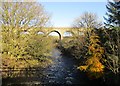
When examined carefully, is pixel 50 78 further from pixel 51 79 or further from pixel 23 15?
pixel 23 15

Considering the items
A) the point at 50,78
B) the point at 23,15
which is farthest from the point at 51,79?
the point at 23,15

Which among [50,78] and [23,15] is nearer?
[50,78]

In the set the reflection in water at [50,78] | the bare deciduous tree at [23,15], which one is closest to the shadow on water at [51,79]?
the reflection in water at [50,78]

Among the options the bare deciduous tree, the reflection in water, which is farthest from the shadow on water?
the bare deciduous tree

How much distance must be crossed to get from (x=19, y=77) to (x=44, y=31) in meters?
6.01

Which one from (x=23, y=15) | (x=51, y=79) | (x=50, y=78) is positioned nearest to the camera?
(x=51, y=79)

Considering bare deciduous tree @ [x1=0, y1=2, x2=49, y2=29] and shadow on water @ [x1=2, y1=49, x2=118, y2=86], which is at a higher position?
bare deciduous tree @ [x1=0, y1=2, x2=49, y2=29]

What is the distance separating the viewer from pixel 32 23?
847 inches

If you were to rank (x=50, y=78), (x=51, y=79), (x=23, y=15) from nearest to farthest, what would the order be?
(x=51, y=79) < (x=50, y=78) < (x=23, y=15)

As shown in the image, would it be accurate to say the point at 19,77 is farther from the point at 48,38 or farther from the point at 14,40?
the point at 48,38


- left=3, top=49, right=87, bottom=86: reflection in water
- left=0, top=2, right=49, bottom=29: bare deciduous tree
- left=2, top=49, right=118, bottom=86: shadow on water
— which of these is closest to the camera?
left=2, top=49, right=118, bottom=86: shadow on water

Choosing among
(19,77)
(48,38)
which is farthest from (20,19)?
(19,77)

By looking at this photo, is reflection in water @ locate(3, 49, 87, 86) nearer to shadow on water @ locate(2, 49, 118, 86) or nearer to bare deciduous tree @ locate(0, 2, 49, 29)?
shadow on water @ locate(2, 49, 118, 86)

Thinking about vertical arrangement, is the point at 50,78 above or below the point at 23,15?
below
